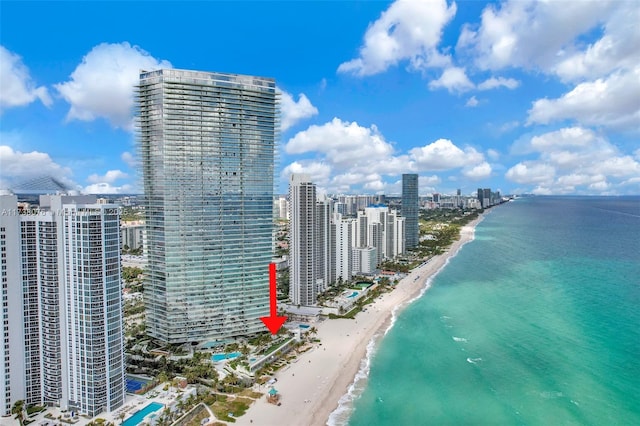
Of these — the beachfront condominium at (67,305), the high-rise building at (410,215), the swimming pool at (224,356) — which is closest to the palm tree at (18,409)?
the beachfront condominium at (67,305)

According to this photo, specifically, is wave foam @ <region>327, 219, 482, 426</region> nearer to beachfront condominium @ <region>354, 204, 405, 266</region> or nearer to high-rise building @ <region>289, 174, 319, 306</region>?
high-rise building @ <region>289, 174, 319, 306</region>

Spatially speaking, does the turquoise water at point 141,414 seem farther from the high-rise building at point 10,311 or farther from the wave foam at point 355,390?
the wave foam at point 355,390

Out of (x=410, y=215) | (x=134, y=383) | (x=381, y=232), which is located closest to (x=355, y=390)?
(x=134, y=383)

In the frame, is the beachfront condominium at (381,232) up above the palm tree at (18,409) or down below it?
above

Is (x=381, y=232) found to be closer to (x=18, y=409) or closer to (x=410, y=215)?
(x=410, y=215)

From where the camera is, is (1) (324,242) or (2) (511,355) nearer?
(2) (511,355)

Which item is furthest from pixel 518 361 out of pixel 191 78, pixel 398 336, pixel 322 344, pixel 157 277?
pixel 191 78
